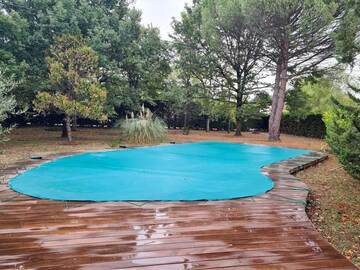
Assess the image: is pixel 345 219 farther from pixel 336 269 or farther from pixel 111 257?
pixel 111 257

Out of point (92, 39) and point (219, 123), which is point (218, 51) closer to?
point (92, 39)

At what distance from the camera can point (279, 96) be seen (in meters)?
13.7

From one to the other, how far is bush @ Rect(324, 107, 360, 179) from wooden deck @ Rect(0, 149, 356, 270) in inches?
53.8

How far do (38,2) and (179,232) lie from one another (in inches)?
417

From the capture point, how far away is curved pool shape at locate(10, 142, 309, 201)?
4254mm

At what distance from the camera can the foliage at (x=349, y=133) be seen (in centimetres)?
426

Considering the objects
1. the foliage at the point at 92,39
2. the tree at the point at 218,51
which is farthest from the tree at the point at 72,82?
the tree at the point at 218,51

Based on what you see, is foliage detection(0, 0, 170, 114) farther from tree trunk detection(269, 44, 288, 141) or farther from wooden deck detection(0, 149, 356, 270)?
wooden deck detection(0, 149, 356, 270)

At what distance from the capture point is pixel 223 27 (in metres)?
13.7

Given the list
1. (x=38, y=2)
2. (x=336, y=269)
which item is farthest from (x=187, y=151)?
(x=336, y=269)

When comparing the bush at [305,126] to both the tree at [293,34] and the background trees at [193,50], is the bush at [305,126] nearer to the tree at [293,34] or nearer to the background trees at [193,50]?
the background trees at [193,50]

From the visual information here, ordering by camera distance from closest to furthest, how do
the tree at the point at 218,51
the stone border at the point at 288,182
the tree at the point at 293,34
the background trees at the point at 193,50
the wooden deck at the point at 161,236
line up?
the wooden deck at the point at 161,236, the stone border at the point at 288,182, the background trees at the point at 193,50, the tree at the point at 293,34, the tree at the point at 218,51

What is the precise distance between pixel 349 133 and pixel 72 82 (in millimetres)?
8257

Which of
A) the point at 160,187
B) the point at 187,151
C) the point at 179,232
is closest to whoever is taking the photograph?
the point at 179,232
